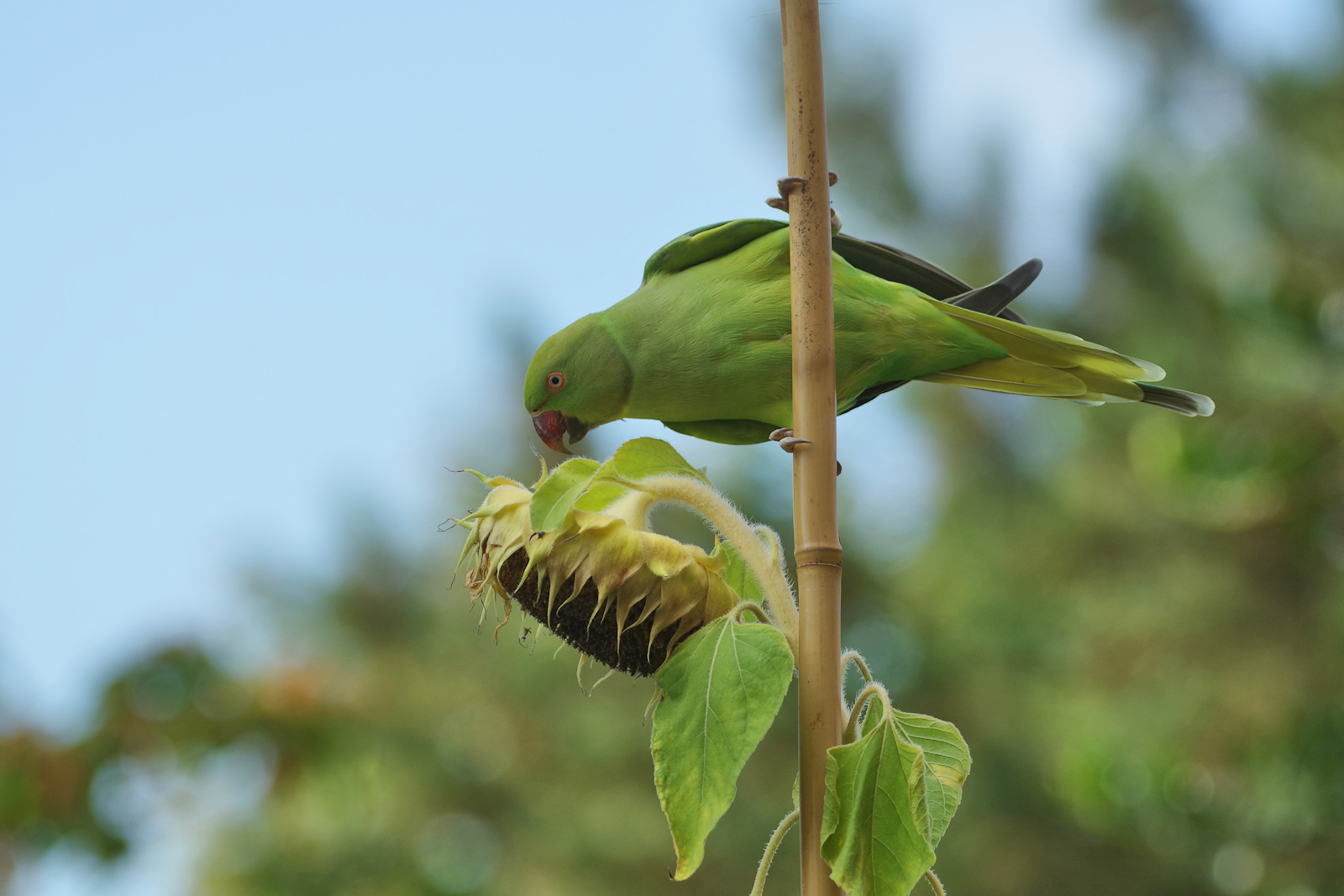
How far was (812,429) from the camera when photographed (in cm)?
67

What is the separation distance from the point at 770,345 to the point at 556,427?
0.37 metres

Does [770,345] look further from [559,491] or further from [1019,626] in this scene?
[1019,626]

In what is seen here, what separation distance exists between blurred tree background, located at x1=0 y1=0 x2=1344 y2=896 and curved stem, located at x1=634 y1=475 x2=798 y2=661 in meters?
4.57

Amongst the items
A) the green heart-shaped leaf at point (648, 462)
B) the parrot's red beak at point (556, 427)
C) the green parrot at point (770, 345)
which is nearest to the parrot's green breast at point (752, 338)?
the green parrot at point (770, 345)

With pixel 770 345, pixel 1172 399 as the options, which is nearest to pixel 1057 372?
pixel 1172 399

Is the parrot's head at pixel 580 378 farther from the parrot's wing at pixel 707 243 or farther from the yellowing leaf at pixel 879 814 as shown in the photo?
the yellowing leaf at pixel 879 814

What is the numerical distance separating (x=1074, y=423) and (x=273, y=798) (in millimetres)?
6117

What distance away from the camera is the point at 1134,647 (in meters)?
6.94

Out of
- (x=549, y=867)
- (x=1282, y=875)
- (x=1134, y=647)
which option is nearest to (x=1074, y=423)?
(x=1134, y=647)

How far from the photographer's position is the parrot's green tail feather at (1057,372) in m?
1.16

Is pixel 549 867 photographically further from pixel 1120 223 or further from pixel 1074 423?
pixel 1120 223

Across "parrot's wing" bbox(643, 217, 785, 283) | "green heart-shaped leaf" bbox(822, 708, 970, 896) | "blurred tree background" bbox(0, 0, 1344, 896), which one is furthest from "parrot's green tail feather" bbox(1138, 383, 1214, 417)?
"blurred tree background" bbox(0, 0, 1344, 896)

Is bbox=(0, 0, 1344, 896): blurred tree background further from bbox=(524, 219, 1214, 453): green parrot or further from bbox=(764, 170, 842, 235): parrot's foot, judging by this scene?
bbox=(764, 170, 842, 235): parrot's foot

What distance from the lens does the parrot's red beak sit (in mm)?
1325
